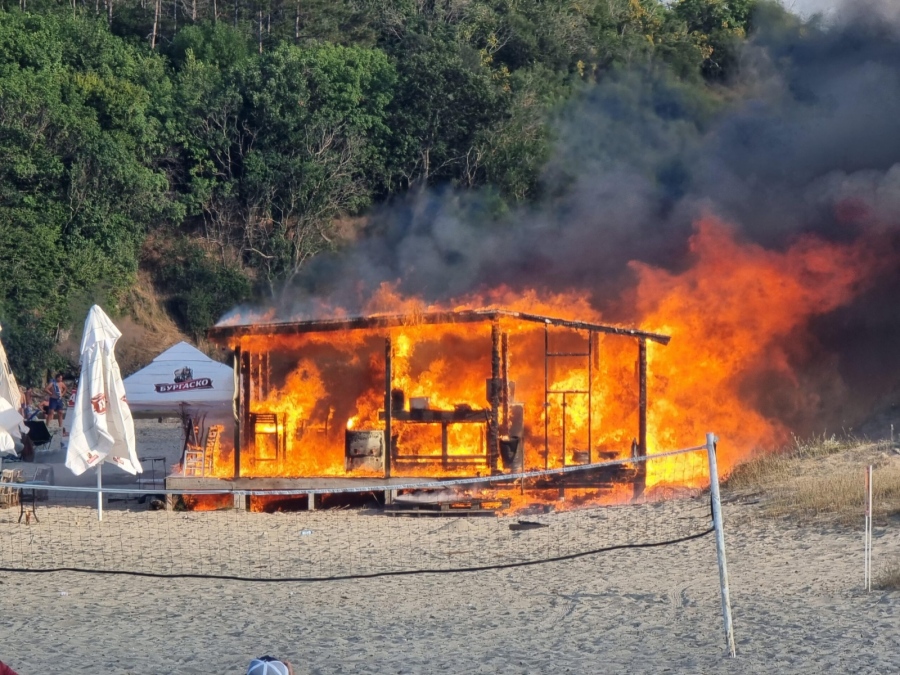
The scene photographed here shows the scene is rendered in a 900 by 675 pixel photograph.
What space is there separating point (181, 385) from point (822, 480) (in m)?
10.5

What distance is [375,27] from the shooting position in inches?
2266

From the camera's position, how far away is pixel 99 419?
57.6 feet

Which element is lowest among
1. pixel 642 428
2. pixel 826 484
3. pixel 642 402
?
pixel 826 484

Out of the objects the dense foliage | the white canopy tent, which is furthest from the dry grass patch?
the dense foliage

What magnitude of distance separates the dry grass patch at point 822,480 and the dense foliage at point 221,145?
84.8ft

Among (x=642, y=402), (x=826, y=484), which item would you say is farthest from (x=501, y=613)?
(x=642, y=402)

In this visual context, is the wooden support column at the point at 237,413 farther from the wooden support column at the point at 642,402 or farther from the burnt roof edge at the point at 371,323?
the wooden support column at the point at 642,402

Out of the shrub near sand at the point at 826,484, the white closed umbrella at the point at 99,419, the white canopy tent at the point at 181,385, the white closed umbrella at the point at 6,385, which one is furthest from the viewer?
the white canopy tent at the point at 181,385

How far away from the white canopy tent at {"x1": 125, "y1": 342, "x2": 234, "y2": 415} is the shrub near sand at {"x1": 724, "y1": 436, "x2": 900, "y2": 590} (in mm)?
8518

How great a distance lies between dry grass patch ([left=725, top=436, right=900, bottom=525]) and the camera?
→ 16172mm

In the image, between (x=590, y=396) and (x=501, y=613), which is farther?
(x=590, y=396)

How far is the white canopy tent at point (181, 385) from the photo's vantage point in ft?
69.1

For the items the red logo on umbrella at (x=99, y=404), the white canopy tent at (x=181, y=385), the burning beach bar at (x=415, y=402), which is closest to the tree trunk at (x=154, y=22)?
the white canopy tent at (x=181, y=385)

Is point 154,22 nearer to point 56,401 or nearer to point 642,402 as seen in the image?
point 56,401
